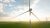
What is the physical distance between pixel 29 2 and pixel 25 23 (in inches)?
16.0

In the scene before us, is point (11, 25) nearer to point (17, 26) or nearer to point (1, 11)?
point (17, 26)

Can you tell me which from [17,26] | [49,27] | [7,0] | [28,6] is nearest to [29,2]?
[28,6]

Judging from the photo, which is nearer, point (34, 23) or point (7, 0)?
point (7, 0)

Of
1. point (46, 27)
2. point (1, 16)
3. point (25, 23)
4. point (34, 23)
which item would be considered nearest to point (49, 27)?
point (46, 27)

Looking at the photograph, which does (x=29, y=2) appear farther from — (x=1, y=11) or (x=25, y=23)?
(x=1, y=11)

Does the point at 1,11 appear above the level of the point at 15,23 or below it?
above

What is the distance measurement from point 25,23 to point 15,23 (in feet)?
0.65

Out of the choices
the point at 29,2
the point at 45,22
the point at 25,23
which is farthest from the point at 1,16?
the point at 45,22

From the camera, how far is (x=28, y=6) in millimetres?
1528

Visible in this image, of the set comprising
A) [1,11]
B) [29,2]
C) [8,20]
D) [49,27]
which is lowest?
[49,27]

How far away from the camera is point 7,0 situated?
1497 mm

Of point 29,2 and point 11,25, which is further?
point 11,25

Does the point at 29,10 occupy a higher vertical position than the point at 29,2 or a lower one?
lower

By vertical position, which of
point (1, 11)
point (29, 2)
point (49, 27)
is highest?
point (29, 2)
